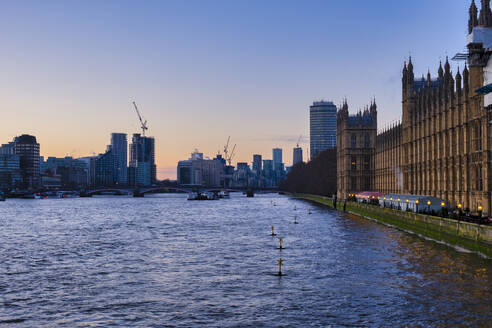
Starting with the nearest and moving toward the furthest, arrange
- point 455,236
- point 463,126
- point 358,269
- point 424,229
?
1. point 358,269
2. point 455,236
3. point 424,229
4. point 463,126

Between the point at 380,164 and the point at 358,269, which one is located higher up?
the point at 380,164

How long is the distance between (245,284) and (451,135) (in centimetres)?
6559

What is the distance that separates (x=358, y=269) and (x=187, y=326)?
20.3 m

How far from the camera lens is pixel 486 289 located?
3456 centimetres

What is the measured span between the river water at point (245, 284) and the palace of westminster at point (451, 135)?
22.0 metres

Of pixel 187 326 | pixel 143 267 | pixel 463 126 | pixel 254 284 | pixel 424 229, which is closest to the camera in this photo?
pixel 187 326

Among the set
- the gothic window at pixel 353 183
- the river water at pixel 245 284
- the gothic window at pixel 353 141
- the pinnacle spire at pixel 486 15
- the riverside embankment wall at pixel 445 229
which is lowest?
the river water at pixel 245 284

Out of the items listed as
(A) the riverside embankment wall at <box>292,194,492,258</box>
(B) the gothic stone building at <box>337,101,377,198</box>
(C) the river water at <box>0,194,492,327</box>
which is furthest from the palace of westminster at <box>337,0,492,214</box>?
(B) the gothic stone building at <box>337,101,377,198</box>

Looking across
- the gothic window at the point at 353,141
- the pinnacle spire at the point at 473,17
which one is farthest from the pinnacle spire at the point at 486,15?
the gothic window at the point at 353,141

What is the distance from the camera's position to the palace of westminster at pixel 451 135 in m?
77.1

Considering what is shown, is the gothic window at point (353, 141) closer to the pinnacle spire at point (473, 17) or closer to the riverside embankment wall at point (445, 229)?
the riverside embankment wall at point (445, 229)

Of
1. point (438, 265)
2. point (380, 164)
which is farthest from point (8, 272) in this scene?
point (380, 164)

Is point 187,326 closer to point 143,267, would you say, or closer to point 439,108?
point 143,267

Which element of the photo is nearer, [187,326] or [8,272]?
[187,326]
